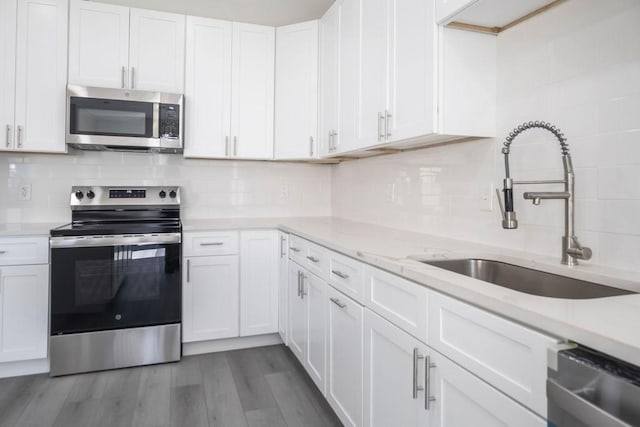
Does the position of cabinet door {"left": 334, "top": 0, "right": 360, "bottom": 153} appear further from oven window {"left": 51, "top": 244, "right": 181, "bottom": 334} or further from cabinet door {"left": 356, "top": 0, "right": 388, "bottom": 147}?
oven window {"left": 51, "top": 244, "right": 181, "bottom": 334}

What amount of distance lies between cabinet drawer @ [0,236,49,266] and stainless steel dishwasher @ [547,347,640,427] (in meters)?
2.67

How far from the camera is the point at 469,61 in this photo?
64.7 inches

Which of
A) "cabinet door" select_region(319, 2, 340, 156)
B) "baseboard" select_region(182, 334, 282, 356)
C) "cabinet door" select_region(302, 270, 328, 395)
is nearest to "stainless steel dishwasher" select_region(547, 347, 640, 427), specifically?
"cabinet door" select_region(302, 270, 328, 395)

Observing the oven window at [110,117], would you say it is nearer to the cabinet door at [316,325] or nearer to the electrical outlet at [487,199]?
the cabinet door at [316,325]

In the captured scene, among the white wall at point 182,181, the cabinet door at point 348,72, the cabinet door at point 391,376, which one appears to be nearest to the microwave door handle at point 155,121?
→ the white wall at point 182,181

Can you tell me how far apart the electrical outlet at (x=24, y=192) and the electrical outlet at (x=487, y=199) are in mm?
2967

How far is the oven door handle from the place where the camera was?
7.75ft

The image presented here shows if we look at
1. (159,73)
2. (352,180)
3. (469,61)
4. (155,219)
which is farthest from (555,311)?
(159,73)

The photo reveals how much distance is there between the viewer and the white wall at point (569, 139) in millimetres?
1203

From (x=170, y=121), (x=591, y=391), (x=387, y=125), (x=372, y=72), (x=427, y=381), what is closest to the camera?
(x=591, y=391)

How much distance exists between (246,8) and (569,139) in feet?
7.57

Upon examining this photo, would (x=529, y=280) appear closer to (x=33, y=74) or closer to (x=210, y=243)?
(x=210, y=243)

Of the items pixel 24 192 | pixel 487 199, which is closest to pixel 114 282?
pixel 24 192

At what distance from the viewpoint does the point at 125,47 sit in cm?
272
